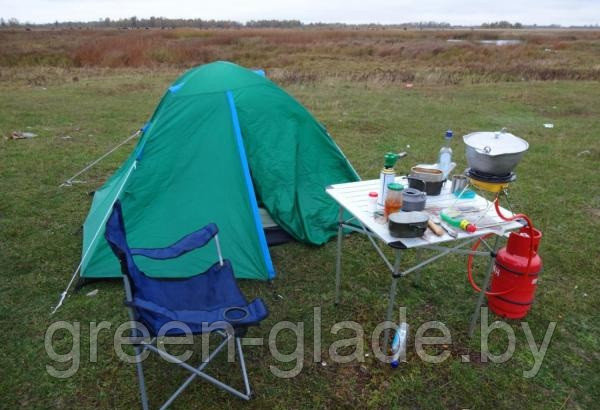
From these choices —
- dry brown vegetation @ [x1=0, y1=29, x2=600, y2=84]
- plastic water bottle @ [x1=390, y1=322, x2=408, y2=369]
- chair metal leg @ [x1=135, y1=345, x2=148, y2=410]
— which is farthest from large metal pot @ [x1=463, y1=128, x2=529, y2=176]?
dry brown vegetation @ [x1=0, y1=29, x2=600, y2=84]

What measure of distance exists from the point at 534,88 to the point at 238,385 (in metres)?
12.6

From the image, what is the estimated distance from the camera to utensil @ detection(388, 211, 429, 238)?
2.21m

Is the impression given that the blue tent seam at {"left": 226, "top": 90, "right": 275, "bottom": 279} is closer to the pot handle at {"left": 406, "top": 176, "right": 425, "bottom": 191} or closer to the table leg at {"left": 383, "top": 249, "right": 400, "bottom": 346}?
the table leg at {"left": 383, "top": 249, "right": 400, "bottom": 346}

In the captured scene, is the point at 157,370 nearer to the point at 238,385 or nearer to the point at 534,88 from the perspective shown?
the point at 238,385

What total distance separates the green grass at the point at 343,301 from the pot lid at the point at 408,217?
1.04m

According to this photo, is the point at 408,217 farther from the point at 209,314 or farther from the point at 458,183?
the point at 209,314

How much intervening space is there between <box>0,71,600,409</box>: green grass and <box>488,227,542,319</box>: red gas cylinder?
142mm

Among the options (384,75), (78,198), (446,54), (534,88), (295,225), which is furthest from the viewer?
(446,54)

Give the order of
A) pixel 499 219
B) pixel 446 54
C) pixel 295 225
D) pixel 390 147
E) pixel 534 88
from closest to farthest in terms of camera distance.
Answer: pixel 499 219
pixel 295 225
pixel 390 147
pixel 534 88
pixel 446 54

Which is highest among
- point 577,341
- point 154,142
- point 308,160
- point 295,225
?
point 154,142

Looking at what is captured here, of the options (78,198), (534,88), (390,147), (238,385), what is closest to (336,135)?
(390,147)

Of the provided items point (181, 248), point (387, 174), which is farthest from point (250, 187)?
point (387, 174)

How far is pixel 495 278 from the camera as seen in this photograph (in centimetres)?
303

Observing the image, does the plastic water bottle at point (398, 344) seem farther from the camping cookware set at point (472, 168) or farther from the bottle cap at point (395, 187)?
the bottle cap at point (395, 187)
